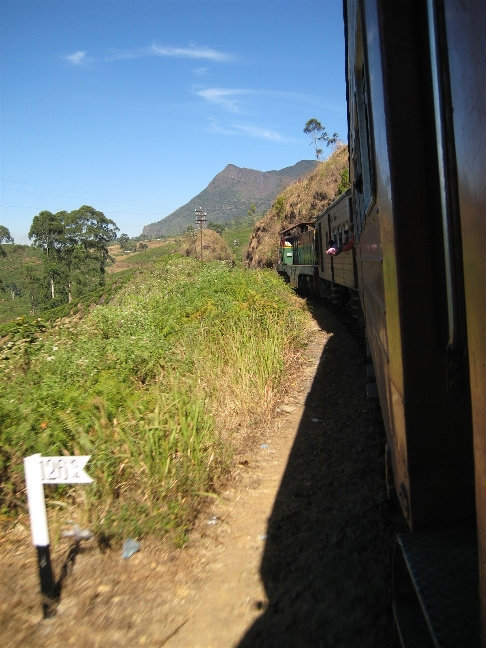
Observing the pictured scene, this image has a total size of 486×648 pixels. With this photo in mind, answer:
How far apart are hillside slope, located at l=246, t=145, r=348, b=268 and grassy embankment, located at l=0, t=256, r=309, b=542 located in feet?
62.3

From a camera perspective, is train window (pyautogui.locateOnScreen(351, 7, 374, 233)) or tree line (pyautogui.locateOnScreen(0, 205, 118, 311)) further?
tree line (pyautogui.locateOnScreen(0, 205, 118, 311))

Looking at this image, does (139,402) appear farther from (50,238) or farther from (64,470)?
(50,238)

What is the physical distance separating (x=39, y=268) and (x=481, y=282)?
86.9 metres

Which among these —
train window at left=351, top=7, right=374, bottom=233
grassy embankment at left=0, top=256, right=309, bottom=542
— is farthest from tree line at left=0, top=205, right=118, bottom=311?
train window at left=351, top=7, right=374, bottom=233

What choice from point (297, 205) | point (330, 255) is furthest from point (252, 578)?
point (297, 205)

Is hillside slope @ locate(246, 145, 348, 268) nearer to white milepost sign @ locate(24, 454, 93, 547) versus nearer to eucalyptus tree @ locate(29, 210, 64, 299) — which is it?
white milepost sign @ locate(24, 454, 93, 547)

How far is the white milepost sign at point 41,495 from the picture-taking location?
9.44 ft

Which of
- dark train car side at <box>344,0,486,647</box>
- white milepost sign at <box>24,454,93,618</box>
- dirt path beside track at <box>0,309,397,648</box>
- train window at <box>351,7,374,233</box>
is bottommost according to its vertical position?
dirt path beside track at <box>0,309,397,648</box>

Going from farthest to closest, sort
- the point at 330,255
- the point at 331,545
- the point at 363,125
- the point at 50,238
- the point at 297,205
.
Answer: the point at 50,238
the point at 297,205
the point at 330,255
the point at 331,545
the point at 363,125

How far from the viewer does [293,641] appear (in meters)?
2.55

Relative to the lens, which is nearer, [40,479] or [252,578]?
[40,479]

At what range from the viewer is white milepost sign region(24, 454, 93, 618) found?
2877 mm

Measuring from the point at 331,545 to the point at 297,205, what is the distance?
3320 centimetres

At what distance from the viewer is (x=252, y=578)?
3.15 meters
